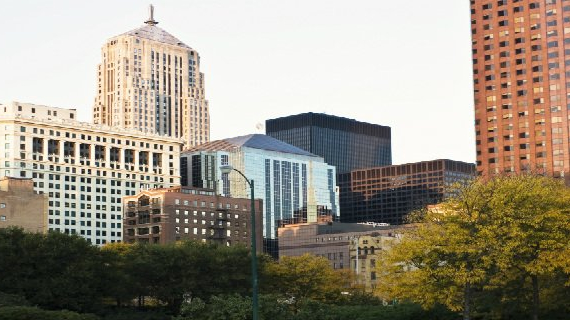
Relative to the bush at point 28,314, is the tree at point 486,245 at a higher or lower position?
higher

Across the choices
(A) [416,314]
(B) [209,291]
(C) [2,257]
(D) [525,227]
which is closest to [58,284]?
(C) [2,257]

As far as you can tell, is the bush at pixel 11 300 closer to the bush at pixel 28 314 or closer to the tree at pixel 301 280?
the bush at pixel 28 314

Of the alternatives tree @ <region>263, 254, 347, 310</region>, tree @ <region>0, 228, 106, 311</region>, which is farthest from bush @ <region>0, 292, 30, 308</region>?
tree @ <region>263, 254, 347, 310</region>

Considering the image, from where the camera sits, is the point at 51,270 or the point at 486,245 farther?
the point at 51,270

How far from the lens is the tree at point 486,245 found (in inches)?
3206

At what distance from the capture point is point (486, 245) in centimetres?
8238

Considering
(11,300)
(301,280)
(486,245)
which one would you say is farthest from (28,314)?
(301,280)

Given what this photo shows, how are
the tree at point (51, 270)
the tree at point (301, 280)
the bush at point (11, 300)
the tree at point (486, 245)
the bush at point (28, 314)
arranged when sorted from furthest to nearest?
the tree at point (301, 280), the tree at point (51, 270), the bush at point (11, 300), the bush at point (28, 314), the tree at point (486, 245)

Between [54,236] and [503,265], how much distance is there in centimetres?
6462

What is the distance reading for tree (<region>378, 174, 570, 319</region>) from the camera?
81438mm

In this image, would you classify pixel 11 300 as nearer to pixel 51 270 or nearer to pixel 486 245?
pixel 51 270

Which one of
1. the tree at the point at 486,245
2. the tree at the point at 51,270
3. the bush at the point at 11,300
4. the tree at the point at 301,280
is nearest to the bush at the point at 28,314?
the bush at the point at 11,300

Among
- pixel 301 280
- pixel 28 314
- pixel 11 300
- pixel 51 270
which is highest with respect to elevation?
pixel 51 270

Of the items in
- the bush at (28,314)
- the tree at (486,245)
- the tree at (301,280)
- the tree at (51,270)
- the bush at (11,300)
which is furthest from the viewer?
the tree at (301,280)
